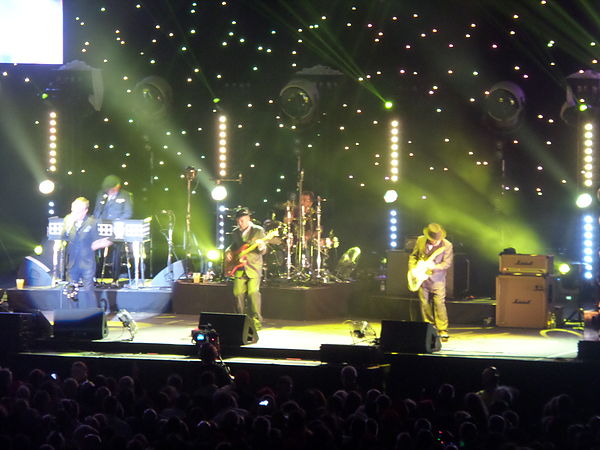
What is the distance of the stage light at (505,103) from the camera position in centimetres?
1730

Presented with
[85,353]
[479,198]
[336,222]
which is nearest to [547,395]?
[85,353]

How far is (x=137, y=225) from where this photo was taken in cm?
1709

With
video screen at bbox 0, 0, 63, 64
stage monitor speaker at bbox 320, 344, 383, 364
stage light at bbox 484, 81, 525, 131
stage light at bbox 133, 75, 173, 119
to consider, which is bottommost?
stage monitor speaker at bbox 320, 344, 383, 364

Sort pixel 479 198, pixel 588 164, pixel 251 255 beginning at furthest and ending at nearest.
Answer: pixel 479 198 < pixel 588 164 < pixel 251 255

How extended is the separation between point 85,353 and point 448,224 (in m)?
7.66

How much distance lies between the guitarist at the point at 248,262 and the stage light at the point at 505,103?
5.39 metres

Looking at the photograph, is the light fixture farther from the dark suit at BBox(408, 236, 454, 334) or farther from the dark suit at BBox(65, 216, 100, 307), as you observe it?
the dark suit at BBox(65, 216, 100, 307)

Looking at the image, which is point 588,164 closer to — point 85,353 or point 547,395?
point 547,395

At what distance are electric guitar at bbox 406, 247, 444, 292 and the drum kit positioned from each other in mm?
3467

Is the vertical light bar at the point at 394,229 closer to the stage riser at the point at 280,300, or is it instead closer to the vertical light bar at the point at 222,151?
Answer: the stage riser at the point at 280,300

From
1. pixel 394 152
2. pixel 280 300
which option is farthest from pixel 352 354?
pixel 394 152

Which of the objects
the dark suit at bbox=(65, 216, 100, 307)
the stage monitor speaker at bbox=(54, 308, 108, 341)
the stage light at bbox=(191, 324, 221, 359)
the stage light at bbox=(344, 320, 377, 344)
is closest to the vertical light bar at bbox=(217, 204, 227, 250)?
the dark suit at bbox=(65, 216, 100, 307)

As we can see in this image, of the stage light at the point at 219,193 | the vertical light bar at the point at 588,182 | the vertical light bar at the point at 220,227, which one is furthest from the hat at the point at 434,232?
the vertical light bar at the point at 220,227

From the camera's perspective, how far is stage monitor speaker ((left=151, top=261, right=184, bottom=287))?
57.2 feet
